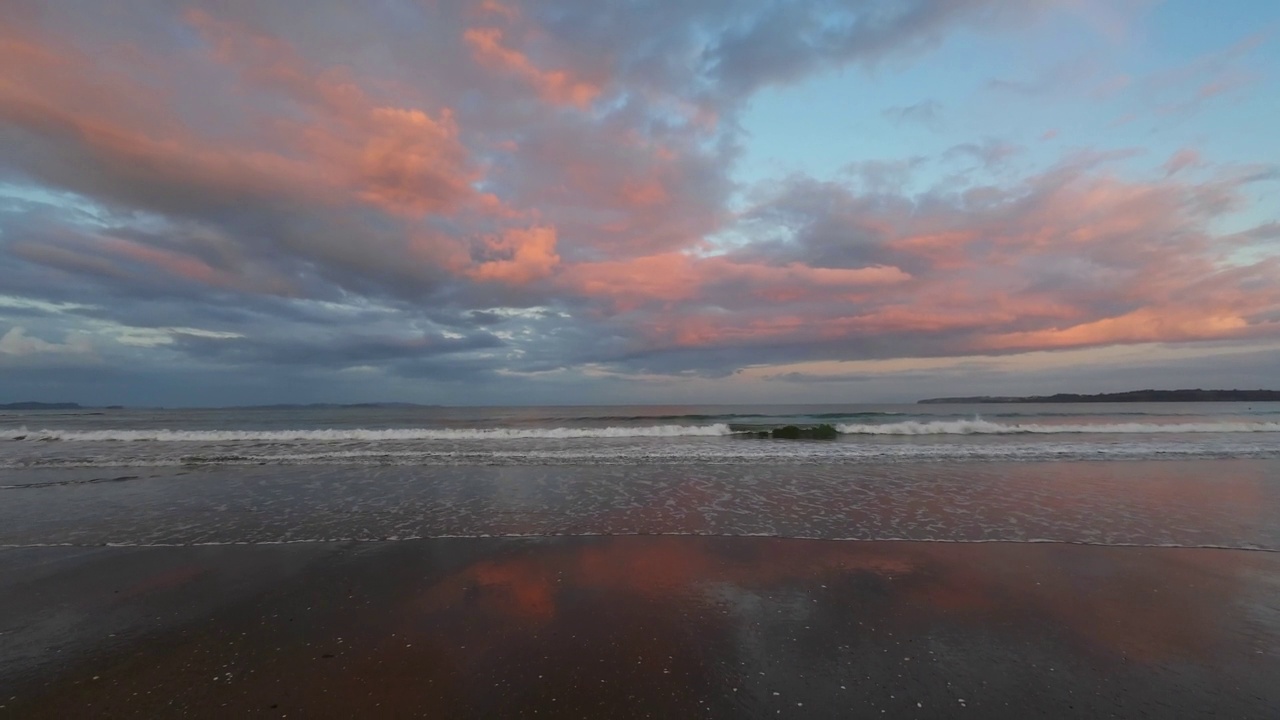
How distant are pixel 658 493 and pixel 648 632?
6.74 meters

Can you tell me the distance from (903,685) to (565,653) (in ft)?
8.51

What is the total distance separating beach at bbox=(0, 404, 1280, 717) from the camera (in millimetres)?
3729

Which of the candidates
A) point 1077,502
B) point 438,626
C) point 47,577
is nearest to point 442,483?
point 47,577

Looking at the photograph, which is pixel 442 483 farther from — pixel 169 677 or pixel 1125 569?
pixel 1125 569

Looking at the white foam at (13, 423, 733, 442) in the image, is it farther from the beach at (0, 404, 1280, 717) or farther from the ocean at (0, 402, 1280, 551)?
the beach at (0, 404, 1280, 717)

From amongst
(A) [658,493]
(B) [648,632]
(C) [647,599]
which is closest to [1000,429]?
(A) [658,493]

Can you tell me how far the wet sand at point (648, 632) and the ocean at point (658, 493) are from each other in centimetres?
120

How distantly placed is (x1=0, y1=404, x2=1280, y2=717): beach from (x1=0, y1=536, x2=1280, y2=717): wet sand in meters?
0.03

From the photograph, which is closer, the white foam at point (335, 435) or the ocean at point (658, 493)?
the ocean at point (658, 493)

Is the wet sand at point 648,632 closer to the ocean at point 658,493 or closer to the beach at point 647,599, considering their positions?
the beach at point 647,599

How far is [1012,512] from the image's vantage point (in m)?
9.27

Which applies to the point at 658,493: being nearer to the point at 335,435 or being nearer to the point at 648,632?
the point at 648,632

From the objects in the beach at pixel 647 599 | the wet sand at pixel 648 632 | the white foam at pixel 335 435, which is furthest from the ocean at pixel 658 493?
the white foam at pixel 335 435

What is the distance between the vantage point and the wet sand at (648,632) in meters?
3.64
